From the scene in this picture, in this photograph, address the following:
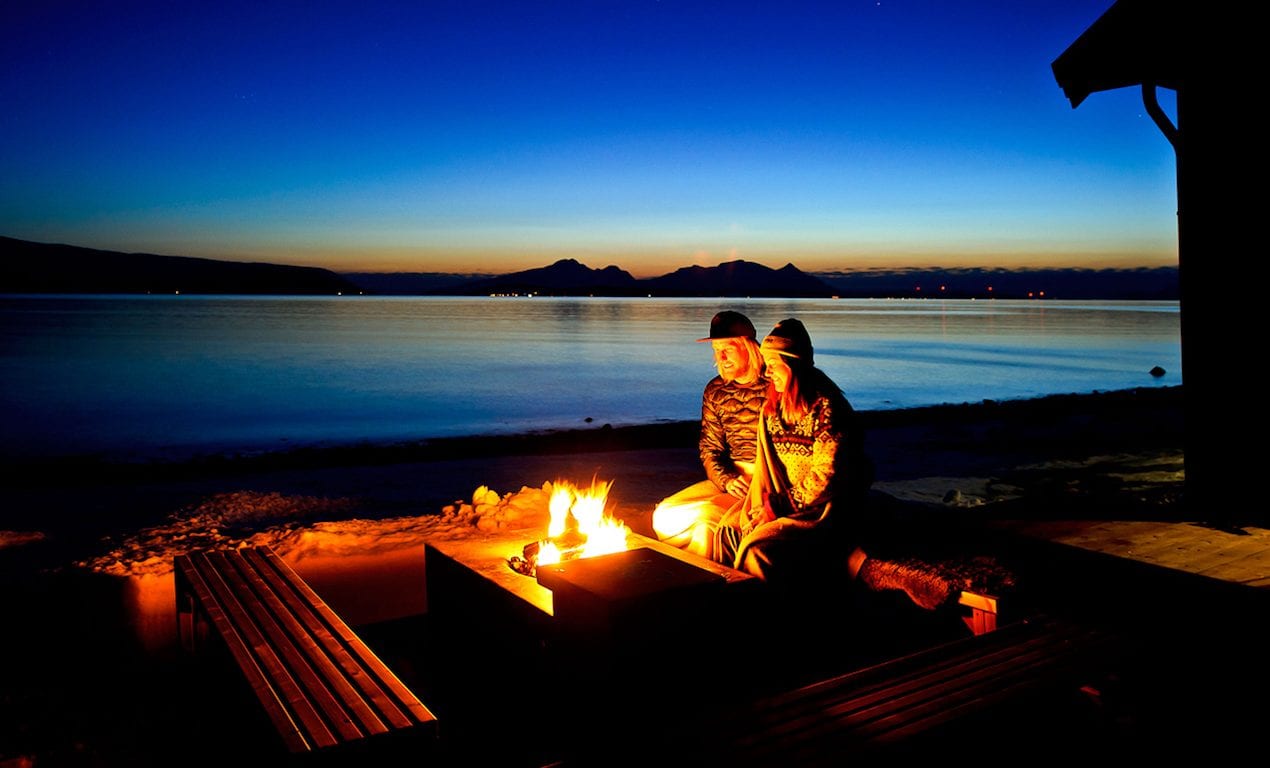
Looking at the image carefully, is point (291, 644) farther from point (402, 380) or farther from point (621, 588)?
point (402, 380)

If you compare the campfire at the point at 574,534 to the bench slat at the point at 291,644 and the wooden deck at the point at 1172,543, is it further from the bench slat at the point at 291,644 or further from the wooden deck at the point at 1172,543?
the wooden deck at the point at 1172,543

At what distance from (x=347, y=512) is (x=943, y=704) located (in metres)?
8.89

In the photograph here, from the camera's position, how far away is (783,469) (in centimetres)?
547

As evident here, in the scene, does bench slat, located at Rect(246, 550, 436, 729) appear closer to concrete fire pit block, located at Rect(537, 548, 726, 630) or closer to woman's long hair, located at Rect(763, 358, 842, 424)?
concrete fire pit block, located at Rect(537, 548, 726, 630)

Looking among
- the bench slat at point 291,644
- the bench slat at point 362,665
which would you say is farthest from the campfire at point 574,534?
the bench slat at point 291,644

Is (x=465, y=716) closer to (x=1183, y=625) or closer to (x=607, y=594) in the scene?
(x=607, y=594)

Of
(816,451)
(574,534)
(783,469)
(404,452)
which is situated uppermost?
(816,451)

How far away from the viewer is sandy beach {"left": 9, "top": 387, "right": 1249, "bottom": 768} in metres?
5.12

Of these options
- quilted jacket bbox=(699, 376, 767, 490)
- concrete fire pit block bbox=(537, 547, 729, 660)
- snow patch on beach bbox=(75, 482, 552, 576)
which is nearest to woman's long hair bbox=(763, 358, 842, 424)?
quilted jacket bbox=(699, 376, 767, 490)

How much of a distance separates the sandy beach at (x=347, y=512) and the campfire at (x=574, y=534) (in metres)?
0.71

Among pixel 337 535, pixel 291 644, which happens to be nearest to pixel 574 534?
pixel 337 535

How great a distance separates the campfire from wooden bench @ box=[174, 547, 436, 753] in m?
1.35

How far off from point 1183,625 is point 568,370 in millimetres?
40157

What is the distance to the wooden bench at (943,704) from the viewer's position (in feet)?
10.1
